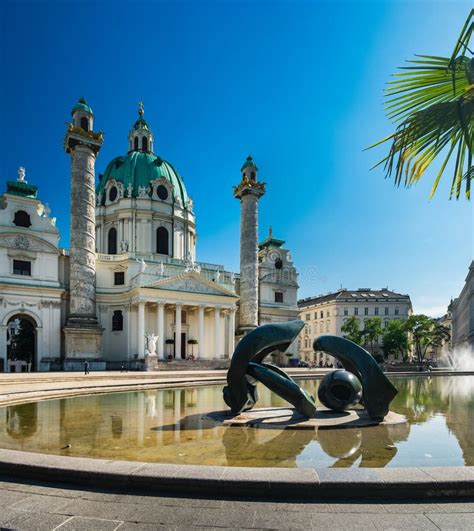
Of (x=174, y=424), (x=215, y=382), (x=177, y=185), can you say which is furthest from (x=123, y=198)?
(x=174, y=424)

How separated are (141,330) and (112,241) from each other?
19.7m

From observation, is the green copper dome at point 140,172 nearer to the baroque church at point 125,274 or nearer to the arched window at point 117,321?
the baroque church at point 125,274

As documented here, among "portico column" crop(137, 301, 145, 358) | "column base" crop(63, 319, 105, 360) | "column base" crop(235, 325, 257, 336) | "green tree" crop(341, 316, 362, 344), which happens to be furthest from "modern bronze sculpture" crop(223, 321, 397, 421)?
"green tree" crop(341, 316, 362, 344)

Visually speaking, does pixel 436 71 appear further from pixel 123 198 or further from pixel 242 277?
pixel 123 198

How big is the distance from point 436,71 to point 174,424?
10589 millimetres

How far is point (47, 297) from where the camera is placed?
4525 cm

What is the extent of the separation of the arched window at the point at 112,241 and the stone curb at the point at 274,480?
189 ft

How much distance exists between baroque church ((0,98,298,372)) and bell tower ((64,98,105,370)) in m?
0.11

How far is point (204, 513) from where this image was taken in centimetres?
475

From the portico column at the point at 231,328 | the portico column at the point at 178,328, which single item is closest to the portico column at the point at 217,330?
the portico column at the point at 231,328

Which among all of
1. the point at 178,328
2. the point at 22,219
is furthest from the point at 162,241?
the point at 22,219

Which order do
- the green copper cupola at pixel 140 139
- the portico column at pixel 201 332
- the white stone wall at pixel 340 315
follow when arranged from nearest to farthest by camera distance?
the portico column at pixel 201 332
the green copper cupola at pixel 140 139
the white stone wall at pixel 340 315

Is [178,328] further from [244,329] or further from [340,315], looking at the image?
[340,315]

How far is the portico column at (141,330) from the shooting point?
4697 cm
